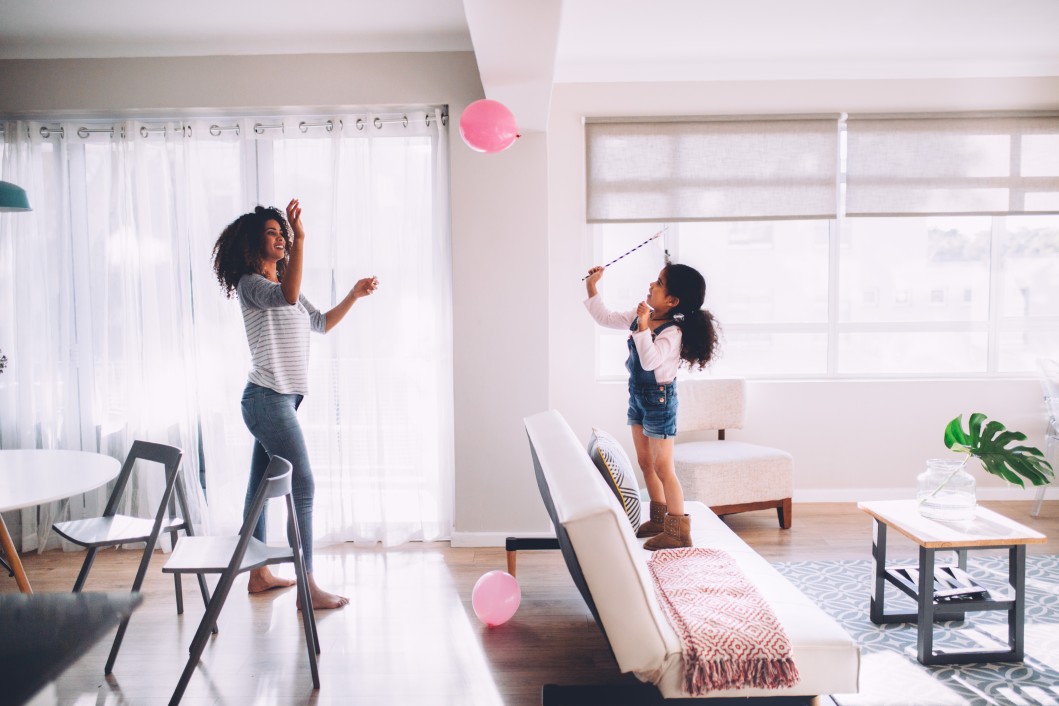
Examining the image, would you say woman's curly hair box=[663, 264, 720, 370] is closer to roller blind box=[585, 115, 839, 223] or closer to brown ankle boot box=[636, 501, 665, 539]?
brown ankle boot box=[636, 501, 665, 539]

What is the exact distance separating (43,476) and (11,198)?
1.14m

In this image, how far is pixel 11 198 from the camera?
8.49 ft

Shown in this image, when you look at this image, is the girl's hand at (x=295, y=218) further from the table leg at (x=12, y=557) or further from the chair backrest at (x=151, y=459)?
the table leg at (x=12, y=557)

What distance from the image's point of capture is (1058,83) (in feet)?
12.7

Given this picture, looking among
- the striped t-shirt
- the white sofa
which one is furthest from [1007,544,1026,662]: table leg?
the striped t-shirt

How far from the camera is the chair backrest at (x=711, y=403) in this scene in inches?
149

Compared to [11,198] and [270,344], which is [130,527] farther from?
[11,198]

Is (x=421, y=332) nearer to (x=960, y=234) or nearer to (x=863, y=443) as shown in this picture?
(x=863, y=443)

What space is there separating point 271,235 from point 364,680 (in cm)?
160

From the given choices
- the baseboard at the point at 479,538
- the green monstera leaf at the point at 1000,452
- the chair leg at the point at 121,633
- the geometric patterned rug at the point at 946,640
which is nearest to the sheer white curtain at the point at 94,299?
the chair leg at the point at 121,633

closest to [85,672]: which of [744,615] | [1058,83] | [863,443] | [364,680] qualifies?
[364,680]

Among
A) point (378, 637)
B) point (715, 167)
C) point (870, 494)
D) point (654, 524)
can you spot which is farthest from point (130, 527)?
point (870, 494)

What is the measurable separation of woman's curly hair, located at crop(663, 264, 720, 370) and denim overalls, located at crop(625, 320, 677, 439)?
8 cm

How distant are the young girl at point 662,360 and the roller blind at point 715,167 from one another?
48.9 inches
